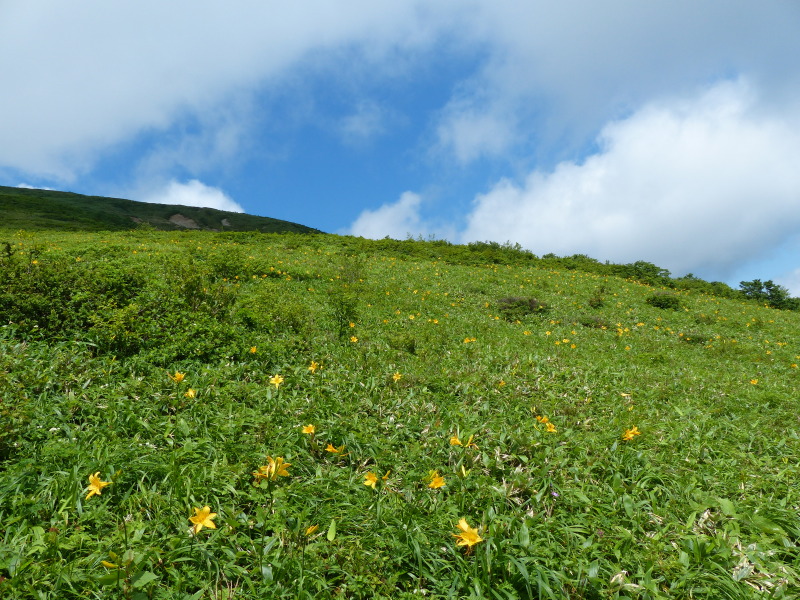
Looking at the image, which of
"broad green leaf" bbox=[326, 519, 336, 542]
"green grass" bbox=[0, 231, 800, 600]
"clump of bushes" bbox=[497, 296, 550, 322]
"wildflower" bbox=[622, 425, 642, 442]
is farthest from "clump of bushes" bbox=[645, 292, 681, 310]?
"broad green leaf" bbox=[326, 519, 336, 542]

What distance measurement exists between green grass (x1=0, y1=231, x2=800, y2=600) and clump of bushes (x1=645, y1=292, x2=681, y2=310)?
731 centimetres

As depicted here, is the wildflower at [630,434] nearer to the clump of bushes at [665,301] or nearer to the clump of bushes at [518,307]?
the clump of bushes at [518,307]

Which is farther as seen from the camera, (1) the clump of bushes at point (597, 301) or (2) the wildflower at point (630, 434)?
(1) the clump of bushes at point (597, 301)

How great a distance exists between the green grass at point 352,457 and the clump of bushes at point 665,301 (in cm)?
731

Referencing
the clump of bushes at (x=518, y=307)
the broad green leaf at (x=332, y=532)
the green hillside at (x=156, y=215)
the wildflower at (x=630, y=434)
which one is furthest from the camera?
the green hillside at (x=156, y=215)

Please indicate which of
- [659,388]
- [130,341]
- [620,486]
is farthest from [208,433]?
[659,388]

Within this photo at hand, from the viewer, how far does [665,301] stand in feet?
50.0

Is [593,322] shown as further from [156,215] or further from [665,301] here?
[156,215]

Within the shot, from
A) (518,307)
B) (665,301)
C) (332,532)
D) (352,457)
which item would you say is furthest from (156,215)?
(332,532)

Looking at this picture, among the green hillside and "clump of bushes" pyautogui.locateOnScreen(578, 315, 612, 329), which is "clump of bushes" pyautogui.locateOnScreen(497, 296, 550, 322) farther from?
the green hillside

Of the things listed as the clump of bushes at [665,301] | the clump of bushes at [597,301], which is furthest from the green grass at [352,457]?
the clump of bushes at [665,301]

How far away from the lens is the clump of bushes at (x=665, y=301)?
1509cm

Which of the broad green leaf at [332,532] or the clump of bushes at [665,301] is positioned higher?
the clump of bushes at [665,301]

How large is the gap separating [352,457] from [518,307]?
29.1 feet
